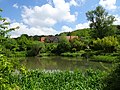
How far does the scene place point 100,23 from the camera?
69.6 meters

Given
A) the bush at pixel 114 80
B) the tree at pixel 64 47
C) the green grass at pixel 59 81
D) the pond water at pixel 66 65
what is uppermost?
the tree at pixel 64 47

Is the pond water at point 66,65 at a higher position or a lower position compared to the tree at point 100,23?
lower

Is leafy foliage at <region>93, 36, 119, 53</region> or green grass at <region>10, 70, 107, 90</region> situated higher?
leafy foliage at <region>93, 36, 119, 53</region>

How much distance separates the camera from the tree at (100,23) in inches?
2724

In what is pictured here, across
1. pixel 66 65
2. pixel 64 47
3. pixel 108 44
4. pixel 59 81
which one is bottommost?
pixel 66 65

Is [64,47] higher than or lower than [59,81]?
higher

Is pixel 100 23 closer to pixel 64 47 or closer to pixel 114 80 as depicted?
pixel 64 47

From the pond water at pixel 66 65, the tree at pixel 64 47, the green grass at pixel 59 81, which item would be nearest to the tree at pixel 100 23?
the tree at pixel 64 47

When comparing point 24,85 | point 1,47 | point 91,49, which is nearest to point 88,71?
point 24,85

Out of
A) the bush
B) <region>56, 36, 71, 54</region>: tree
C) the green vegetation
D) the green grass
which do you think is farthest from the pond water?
the bush

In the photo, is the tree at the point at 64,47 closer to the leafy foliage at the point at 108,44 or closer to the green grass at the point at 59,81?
the leafy foliage at the point at 108,44

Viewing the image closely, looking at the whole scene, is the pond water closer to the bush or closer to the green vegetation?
the green vegetation

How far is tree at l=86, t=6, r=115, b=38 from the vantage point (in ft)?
227

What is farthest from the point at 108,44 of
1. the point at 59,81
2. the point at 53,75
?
the point at 59,81
